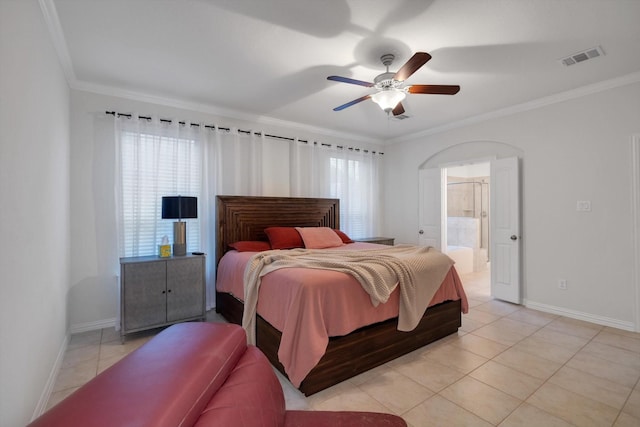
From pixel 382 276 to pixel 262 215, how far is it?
7.34ft

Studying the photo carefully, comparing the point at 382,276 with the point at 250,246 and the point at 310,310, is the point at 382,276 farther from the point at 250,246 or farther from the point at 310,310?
the point at 250,246

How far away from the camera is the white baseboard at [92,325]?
3112 mm

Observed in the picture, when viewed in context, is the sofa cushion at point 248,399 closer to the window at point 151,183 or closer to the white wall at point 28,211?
the white wall at point 28,211

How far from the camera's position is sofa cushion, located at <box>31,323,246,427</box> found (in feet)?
1.99

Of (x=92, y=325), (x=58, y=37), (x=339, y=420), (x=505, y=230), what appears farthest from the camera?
(x=505, y=230)

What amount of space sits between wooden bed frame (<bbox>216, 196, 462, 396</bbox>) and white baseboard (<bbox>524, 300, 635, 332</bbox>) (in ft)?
4.99

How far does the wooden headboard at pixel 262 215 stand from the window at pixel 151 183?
12.9 inches

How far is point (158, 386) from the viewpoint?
703 mm

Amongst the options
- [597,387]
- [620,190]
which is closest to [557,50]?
[620,190]

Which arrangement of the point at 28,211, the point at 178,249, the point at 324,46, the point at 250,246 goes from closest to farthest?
1. the point at 28,211
2. the point at 324,46
3. the point at 178,249
4. the point at 250,246

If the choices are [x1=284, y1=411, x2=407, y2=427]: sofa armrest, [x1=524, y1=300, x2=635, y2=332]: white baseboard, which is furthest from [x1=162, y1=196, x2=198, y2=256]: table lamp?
[x1=524, y1=300, x2=635, y2=332]: white baseboard

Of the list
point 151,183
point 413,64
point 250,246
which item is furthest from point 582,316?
point 151,183

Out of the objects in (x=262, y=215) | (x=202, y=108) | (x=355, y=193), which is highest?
(x=202, y=108)

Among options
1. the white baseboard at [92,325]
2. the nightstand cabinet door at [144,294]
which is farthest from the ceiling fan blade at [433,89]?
the white baseboard at [92,325]
